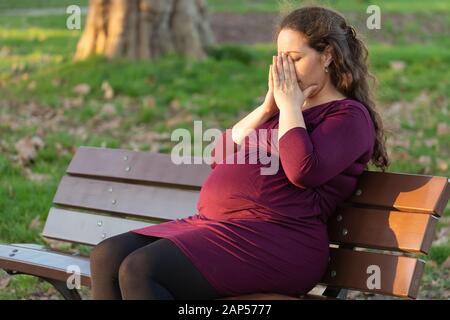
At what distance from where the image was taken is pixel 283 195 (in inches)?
129

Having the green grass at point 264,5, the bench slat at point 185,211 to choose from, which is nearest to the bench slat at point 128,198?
the bench slat at point 185,211

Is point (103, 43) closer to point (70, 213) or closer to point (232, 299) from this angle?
point (70, 213)

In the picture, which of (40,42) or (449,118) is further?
(40,42)

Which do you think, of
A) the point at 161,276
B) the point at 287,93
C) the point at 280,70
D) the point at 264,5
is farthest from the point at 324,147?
the point at 264,5

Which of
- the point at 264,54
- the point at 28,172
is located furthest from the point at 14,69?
the point at 28,172

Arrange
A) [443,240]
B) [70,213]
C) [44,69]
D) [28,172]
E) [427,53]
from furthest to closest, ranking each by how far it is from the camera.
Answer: [427,53] < [44,69] < [28,172] < [443,240] < [70,213]

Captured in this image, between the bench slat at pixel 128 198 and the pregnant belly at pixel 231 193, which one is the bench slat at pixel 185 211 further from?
the pregnant belly at pixel 231 193

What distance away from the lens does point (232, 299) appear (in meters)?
3.13

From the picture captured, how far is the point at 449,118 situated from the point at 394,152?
126 centimetres

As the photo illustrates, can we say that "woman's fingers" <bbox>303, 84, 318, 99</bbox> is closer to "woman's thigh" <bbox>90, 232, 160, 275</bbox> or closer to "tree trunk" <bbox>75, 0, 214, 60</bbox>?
"woman's thigh" <bbox>90, 232, 160, 275</bbox>

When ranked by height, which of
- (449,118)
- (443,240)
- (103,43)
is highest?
(103,43)

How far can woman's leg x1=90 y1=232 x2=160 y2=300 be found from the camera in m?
Answer: 3.20

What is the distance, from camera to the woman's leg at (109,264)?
3.20m

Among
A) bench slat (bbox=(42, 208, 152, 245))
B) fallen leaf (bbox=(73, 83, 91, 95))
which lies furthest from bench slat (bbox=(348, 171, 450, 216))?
fallen leaf (bbox=(73, 83, 91, 95))
